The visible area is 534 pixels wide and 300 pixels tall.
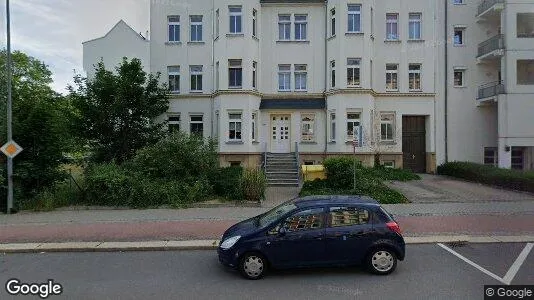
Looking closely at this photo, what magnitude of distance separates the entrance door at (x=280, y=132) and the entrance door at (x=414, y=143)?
7.73 metres

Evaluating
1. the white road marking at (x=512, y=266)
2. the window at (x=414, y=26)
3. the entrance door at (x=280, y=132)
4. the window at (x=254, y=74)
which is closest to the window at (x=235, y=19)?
the window at (x=254, y=74)

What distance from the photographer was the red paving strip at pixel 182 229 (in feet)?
31.3

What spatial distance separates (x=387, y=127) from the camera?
2384cm

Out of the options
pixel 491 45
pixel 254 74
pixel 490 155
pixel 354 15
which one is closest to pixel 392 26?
pixel 354 15

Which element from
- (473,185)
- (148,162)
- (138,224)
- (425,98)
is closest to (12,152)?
(148,162)

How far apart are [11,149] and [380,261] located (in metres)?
12.7

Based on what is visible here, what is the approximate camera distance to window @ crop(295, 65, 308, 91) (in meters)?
23.8

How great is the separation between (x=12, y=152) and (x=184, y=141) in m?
6.03

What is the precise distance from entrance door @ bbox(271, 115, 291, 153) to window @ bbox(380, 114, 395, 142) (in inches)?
237

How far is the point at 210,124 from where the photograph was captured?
945 inches

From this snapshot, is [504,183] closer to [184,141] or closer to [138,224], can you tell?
[184,141]

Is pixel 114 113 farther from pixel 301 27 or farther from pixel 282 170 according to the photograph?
pixel 301 27

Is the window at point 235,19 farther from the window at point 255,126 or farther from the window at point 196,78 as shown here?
the window at point 255,126

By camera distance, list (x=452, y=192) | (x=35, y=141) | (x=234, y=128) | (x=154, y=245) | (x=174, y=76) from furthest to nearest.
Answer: (x=174, y=76) → (x=234, y=128) → (x=452, y=192) → (x=35, y=141) → (x=154, y=245)
